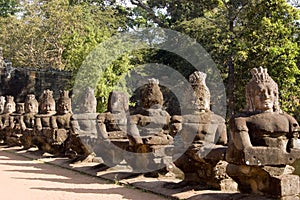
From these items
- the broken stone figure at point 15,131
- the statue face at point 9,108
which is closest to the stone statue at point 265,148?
the broken stone figure at point 15,131

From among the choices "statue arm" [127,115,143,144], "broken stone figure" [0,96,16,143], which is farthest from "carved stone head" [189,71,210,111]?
"broken stone figure" [0,96,16,143]

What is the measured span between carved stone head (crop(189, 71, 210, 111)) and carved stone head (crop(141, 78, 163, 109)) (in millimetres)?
1412

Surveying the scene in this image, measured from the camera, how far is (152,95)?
912 cm

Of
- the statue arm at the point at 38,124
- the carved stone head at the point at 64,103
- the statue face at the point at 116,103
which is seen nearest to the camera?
the statue face at the point at 116,103

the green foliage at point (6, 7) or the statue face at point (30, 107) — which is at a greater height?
the green foliage at point (6, 7)

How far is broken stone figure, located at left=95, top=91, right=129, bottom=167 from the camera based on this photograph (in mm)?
10172

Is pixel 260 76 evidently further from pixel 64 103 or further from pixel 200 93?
pixel 64 103

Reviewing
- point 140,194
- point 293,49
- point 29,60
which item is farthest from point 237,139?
point 29,60

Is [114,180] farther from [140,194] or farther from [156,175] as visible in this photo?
[140,194]

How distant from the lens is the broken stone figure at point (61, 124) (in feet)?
43.8

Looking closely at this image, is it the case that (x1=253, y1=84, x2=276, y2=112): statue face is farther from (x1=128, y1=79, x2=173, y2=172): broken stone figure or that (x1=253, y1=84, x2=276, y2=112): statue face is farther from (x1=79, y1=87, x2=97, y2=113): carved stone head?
(x1=79, y1=87, x2=97, y2=113): carved stone head

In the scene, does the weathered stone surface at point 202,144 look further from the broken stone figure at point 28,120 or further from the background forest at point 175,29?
the broken stone figure at point 28,120

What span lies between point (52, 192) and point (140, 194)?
4.83 feet

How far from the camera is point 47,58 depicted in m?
30.5
